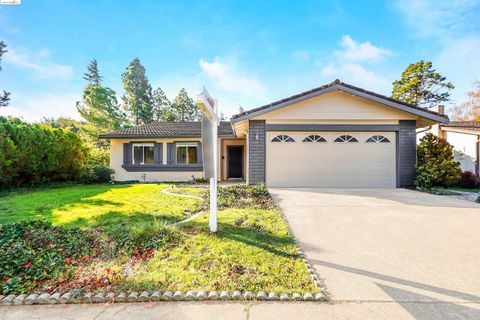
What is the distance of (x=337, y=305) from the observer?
2225 mm

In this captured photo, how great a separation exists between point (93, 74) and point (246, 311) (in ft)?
135

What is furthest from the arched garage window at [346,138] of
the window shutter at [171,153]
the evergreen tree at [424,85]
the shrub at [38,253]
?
the evergreen tree at [424,85]

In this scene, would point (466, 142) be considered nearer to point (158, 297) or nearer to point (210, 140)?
point (210, 140)

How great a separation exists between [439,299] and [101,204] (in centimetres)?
748

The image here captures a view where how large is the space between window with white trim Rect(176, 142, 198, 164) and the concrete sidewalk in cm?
1098

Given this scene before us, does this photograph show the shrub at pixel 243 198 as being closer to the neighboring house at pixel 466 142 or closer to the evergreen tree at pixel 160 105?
the neighboring house at pixel 466 142

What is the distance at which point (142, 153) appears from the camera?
43.5ft

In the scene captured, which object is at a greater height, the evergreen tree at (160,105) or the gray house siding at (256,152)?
the evergreen tree at (160,105)

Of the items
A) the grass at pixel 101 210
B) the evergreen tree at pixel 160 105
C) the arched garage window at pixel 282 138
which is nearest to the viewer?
the grass at pixel 101 210

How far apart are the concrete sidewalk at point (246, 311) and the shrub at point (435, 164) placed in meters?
8.70

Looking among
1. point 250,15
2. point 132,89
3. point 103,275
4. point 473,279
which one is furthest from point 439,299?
point 132,89

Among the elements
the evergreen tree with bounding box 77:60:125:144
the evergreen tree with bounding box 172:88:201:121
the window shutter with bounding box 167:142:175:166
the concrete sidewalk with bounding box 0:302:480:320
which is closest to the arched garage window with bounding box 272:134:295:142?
the window shutter with bounding box 167:142:175:166

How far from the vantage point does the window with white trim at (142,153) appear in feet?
43.4

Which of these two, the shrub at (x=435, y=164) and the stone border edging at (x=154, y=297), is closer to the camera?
the stone border edging at (x=154, y=297)
